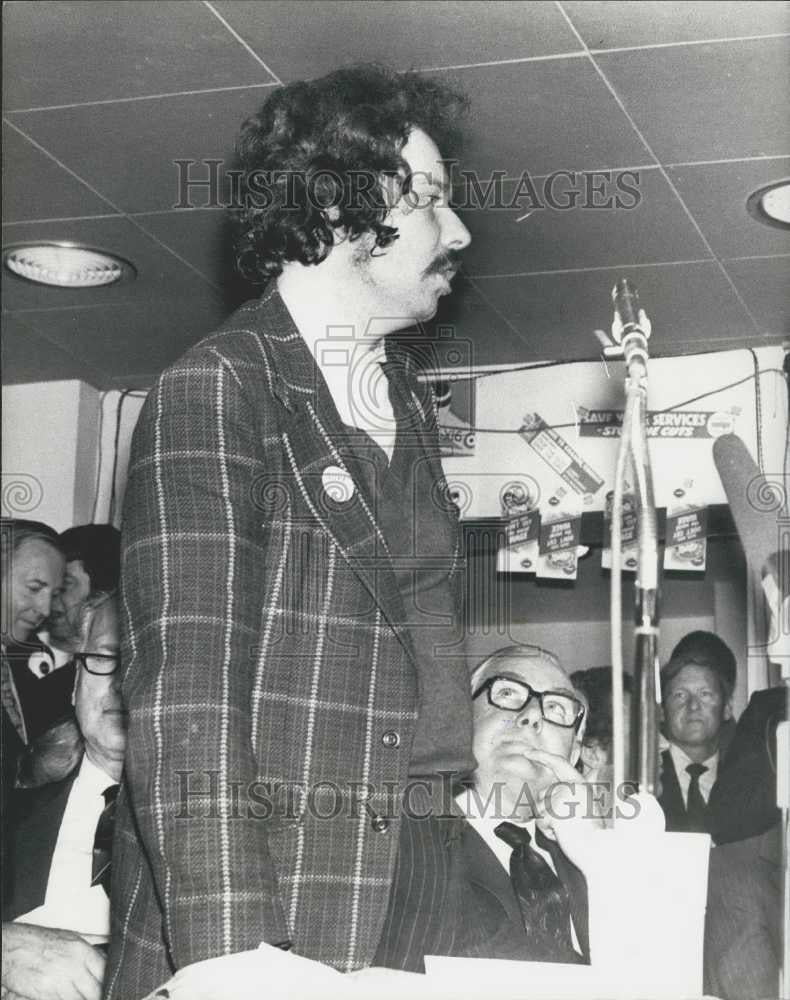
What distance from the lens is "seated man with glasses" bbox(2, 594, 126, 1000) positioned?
259 centimetres

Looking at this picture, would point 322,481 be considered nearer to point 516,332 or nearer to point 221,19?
point 221,19

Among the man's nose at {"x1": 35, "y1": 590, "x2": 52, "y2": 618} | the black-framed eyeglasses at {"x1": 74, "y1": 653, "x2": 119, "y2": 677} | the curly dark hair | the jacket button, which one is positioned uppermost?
the curly dark hair

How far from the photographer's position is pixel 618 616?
1.10 m

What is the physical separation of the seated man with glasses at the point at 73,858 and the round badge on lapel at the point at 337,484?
47.9 inches

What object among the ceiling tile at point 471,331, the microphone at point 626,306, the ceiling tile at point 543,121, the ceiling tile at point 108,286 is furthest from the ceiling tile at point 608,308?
the microphone at point 626,306

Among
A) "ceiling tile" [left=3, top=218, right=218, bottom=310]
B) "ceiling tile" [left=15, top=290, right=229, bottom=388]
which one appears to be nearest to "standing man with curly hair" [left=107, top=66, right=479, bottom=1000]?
"ceiling tile" [left=3, top=218, right=218, bottom=310]

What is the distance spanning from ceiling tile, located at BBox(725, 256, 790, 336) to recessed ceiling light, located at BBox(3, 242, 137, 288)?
162cm

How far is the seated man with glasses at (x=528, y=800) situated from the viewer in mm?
2586

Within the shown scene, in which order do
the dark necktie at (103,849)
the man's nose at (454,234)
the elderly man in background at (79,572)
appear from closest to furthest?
1. the man's nose at (454,234)
2. the dark necktie at (103,849)
3. the elderly man in background at (79,572)

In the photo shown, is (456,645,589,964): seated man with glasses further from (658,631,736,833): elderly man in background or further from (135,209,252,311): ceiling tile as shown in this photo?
(135,209,252,311): ceiling tile

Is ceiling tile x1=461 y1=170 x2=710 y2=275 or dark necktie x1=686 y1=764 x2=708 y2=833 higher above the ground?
ceiling tile x1=461 y1=170 x2=710 y2=275

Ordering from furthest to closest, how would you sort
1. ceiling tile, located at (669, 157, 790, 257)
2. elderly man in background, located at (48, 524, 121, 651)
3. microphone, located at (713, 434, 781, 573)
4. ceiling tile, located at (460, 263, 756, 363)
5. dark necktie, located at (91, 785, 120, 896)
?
elderly man in background, located at (48, 524, 121, 651)
ceiling tile, located at (460, 263, 756, 363)
ceiling tile, located at (669, 157, 790, 257)
dark necktie, located at (91, 785, 120, 896)
microphone, located at (713, 434, 781, 573)

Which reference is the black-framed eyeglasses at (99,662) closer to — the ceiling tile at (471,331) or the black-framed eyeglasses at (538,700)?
the black-framed eyeglasses at (538,700)

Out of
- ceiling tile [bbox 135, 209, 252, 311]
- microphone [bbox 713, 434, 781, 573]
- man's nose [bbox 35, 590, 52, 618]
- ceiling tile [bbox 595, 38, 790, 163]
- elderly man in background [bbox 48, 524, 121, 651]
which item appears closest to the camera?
microphone [bbox 713, 434, 781, 573]
